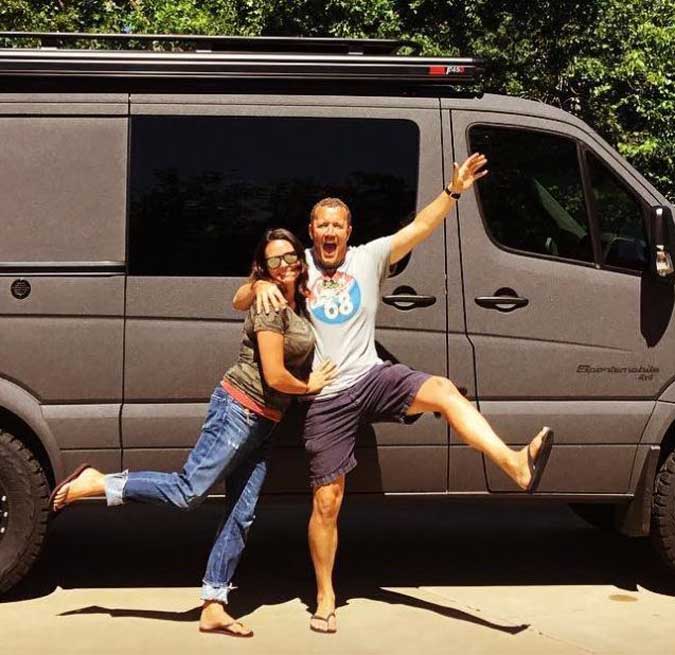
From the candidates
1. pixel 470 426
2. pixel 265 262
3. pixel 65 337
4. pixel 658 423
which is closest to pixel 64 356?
pixel 65 337

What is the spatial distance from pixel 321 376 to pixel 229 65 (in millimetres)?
1455

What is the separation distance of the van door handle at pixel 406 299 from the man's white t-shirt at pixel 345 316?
0.98ft

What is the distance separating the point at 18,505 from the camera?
5730 mm

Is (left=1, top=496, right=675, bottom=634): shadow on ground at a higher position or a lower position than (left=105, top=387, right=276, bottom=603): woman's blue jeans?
lower

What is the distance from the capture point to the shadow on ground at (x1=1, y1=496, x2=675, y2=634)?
20.5 feet

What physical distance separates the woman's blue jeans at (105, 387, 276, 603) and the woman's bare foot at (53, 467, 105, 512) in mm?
43

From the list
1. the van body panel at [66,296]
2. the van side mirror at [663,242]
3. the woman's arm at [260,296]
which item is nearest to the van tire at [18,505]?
the van body panel at [66,296]

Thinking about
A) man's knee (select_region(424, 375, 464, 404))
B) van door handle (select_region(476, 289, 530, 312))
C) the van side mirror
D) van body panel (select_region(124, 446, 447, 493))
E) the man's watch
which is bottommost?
van body panel (select_region(124, 446, 447, 493))

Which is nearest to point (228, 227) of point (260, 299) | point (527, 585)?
point (260, 299)

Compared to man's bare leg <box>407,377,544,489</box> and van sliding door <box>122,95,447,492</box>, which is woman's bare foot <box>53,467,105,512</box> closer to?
van sliding door <box>122,95,447,492</box>

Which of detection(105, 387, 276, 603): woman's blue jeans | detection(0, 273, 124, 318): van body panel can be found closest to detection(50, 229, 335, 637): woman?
detection(105, 387, 276, 603): woman's blue jeans

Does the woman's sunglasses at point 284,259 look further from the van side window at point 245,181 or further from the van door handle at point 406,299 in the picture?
the van door handle at point 406,299

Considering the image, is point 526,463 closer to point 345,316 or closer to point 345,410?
point 345,410

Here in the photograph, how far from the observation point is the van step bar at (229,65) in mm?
5762
